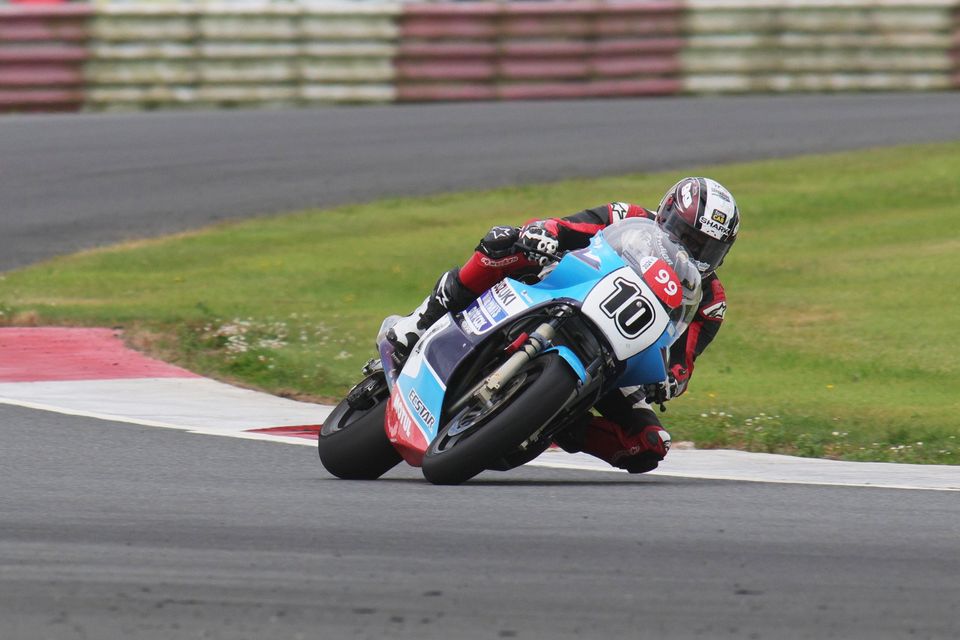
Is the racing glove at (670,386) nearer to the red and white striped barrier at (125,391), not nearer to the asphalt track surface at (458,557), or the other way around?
Answer: the asphalt track surface at (458,557)

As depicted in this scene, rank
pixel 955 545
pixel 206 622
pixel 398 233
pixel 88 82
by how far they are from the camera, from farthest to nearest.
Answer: pixel 88 82, pixel 398 233, pixel 955 545, pixel 206 622

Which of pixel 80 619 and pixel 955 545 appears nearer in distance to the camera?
pixel 80 619

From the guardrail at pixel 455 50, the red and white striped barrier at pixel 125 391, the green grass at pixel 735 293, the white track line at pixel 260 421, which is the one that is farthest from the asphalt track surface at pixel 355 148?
the white track line at pixel 260 421

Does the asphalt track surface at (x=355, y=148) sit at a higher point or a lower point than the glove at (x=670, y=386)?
lower

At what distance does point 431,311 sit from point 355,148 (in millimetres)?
12573

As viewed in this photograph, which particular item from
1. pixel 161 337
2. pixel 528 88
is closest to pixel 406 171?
pixel 528 88

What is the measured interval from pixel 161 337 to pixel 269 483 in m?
4.90

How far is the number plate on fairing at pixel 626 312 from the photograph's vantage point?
22.8 feet

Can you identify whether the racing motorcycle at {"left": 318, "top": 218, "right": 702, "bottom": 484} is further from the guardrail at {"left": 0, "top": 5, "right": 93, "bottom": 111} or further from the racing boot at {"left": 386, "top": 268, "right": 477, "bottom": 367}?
the guardrail at {"left": 0, "top": 5, "right": 93, "bottom": 111}

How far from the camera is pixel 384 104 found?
22.5 metres

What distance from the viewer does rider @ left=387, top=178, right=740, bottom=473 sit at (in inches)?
288

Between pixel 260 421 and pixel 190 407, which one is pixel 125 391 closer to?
pixel 190 407

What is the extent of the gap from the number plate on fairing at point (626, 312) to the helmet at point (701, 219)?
49 cm

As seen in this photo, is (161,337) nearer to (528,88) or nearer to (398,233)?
(398,233)
